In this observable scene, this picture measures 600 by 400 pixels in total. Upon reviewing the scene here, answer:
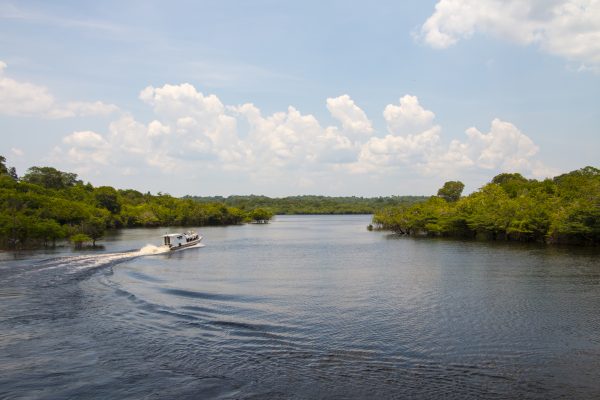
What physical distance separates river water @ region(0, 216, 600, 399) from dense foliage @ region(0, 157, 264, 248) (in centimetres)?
2179

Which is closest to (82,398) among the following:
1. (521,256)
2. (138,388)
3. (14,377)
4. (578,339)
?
(138,388)

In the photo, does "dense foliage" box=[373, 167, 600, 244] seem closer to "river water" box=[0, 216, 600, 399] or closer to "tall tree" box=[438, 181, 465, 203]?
"river water" box=[0, 216, 600, 399]

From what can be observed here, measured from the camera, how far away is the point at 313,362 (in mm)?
16422

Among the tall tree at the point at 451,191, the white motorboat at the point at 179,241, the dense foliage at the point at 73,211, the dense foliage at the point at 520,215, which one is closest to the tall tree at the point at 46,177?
the dense foliage at the point at 73,211

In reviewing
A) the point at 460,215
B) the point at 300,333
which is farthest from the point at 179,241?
the point at 300,333

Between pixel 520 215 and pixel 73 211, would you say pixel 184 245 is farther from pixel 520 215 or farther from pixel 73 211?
pixel 520 215

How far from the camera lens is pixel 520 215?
2591 inches

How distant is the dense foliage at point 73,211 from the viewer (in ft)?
190

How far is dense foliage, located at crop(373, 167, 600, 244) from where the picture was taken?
55625mm

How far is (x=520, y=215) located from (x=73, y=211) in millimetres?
70385

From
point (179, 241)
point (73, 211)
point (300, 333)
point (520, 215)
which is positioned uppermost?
point (73, 211)

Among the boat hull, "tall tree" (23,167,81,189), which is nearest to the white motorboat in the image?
the boat hull

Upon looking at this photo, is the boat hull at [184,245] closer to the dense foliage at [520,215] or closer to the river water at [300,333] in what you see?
the river water at [300,333]

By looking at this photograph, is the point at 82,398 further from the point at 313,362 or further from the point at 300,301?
the point at 300,301
